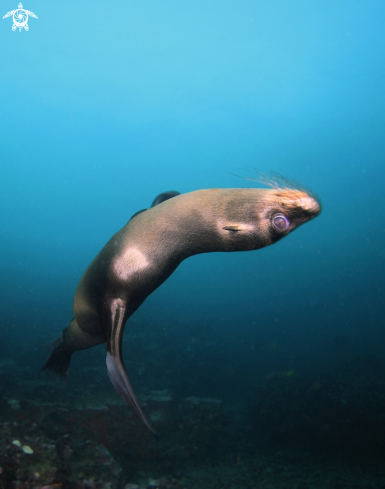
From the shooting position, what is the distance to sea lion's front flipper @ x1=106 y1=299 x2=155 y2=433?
1711 mm

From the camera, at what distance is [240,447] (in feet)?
20.0

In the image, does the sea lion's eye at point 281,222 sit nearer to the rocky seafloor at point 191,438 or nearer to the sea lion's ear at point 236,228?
the sea lion's ear at point 236,228

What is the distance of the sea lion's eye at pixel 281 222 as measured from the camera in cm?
154

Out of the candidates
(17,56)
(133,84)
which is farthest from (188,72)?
(17,56)

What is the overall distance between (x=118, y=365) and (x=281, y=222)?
1.49 metres

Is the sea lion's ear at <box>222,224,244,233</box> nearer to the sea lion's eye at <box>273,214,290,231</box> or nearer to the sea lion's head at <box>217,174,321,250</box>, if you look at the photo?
the sea lion's head at <box>217,174,321,250</box>

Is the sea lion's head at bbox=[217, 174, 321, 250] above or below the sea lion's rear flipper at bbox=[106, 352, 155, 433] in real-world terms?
above

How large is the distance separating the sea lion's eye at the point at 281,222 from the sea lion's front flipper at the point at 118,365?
4.24 feet

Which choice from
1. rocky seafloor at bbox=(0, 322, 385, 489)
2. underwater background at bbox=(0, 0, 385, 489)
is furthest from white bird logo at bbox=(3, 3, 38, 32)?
rocky seafloor at bbox=(0, 322, 385, 489)

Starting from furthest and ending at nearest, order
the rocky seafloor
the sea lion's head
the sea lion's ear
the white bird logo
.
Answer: the white bird logo → the rocky seafloor → the sea lion's ear → the sea lion's head

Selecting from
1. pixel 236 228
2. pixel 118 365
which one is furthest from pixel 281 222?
pixel 118 365

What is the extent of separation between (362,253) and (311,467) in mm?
120028

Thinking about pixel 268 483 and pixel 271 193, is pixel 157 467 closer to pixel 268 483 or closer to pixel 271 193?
pixel 268 483

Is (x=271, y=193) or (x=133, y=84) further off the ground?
(x=133, y=84)
